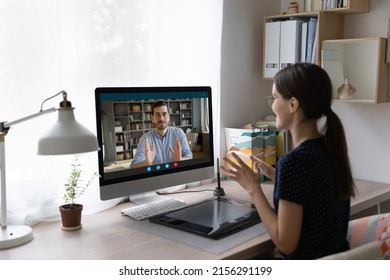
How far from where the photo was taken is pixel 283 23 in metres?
2.57

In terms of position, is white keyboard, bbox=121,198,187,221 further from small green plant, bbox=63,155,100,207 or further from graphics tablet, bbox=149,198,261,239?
small green plant, bbox=63,155,100,207

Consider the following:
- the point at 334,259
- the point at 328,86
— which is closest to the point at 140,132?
the point at 328,86

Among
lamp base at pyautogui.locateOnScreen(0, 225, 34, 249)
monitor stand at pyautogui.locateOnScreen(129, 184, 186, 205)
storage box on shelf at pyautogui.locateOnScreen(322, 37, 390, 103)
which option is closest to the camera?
lamp base at pyautogui.locateOnScreen(0, 225, 34, 249)

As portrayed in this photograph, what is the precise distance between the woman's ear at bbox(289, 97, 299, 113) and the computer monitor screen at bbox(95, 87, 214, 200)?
2.13ft

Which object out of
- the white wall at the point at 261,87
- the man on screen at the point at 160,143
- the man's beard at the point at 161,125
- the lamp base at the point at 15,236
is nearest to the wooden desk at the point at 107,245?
the lamp base at the point at 15,236

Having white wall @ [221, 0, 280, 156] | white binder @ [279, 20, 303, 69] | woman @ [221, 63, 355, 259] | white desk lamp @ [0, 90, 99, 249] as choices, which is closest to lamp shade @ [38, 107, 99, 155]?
white desk lamp @ [0, 90, 99, 249]

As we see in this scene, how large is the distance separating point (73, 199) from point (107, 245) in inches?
14.8

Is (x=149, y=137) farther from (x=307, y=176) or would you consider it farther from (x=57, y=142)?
(x=307, y=176)

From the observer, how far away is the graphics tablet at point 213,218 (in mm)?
1690

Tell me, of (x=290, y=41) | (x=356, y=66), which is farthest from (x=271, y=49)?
(x=356, y=66)

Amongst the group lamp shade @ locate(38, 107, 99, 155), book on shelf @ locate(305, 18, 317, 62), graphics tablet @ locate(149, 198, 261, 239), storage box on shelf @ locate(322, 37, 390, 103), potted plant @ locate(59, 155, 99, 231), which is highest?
book on shelf @ locate(305, 18, 317, 62)

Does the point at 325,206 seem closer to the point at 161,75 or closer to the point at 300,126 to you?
the point at 300,126

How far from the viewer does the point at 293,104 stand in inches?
60.6

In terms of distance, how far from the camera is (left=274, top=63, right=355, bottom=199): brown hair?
4.95 ft
